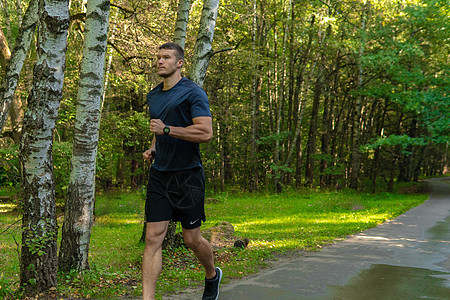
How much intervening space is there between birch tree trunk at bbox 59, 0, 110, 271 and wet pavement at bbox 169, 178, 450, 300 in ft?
4.79

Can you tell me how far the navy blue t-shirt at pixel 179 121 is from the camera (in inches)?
156

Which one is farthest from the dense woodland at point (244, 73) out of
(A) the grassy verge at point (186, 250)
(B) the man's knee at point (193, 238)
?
(B) the man's knee at point (193, 238)

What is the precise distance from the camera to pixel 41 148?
4.36 metres

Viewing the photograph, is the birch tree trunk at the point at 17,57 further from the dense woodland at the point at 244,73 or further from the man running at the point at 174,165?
the man running at the point at 174,165

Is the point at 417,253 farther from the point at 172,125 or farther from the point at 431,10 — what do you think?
the point at 431,10

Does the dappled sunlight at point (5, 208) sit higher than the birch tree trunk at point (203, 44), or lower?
lower

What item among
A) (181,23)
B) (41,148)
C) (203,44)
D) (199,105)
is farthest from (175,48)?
(181,23)

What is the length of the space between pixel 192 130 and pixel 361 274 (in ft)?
11.3

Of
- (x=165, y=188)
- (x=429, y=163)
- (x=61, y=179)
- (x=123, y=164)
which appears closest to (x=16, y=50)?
(x=61, y=179)

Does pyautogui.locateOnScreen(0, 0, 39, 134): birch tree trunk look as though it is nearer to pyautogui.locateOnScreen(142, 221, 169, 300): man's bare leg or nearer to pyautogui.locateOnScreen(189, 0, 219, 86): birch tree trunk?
pyautogui.locateOnScreen(189, 0, 219, 86): birch tree trunk

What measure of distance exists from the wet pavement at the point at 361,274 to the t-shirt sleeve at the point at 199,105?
2.09m

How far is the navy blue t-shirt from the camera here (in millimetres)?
3963

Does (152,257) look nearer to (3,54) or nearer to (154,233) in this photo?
(154,233)

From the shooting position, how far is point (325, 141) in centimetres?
2830
